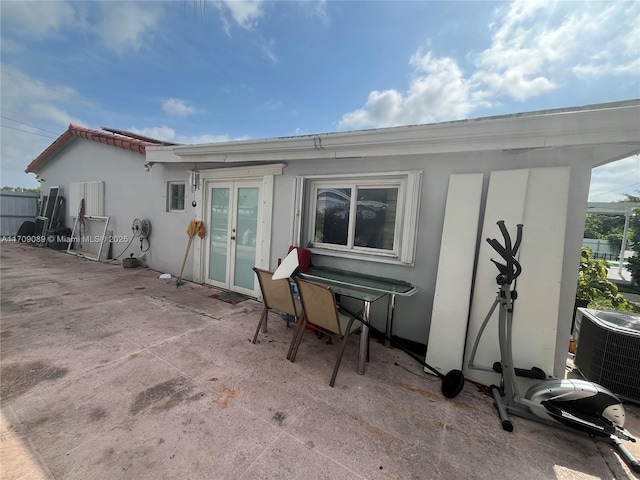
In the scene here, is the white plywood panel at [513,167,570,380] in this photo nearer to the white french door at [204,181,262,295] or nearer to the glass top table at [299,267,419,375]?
the glass top table at [299,267,419,375]

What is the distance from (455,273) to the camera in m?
2.59

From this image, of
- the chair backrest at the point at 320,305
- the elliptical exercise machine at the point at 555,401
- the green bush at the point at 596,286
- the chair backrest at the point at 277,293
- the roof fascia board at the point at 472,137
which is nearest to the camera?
the elliptical exercise machine at the point at 555,401

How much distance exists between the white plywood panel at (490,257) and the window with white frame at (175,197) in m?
5.76

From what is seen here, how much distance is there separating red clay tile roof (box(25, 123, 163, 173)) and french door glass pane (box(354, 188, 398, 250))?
211 inches

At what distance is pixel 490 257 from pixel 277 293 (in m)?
2.28

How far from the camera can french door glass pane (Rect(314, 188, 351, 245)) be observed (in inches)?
141

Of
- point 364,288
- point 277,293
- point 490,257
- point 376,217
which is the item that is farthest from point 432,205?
point 277,293

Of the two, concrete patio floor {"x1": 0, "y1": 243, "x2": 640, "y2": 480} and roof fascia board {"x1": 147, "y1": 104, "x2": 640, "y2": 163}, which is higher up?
roof fascia board {"x1": 147, "y1": 104, "x2": 640, "y2": 163}

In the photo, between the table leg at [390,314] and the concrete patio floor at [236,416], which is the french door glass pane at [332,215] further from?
the concrete patio floor at [236,416]

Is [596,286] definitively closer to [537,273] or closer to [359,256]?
[537,273]

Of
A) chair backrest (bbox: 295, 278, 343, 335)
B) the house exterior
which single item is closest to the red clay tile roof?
the house exterior

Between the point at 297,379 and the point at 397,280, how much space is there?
5.44 feet

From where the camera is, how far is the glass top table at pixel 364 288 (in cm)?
253

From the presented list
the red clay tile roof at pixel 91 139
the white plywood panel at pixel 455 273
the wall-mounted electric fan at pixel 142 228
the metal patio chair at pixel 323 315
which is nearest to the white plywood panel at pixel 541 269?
the white plywood panel at pixel 455 273
